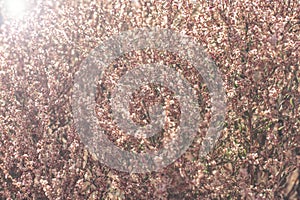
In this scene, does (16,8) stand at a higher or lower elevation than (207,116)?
higher

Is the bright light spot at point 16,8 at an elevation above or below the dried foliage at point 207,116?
above

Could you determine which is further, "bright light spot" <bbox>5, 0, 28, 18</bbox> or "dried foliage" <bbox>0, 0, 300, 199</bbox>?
"bright light spot" <bbox>5, 0, 28, 18</bbox>

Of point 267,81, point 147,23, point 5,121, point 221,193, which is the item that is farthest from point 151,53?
point 5,121

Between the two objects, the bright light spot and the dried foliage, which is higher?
the bright light spot

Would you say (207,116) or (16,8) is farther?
(16,8)

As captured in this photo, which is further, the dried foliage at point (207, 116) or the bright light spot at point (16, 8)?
the bright light spot at point (16, 8)
